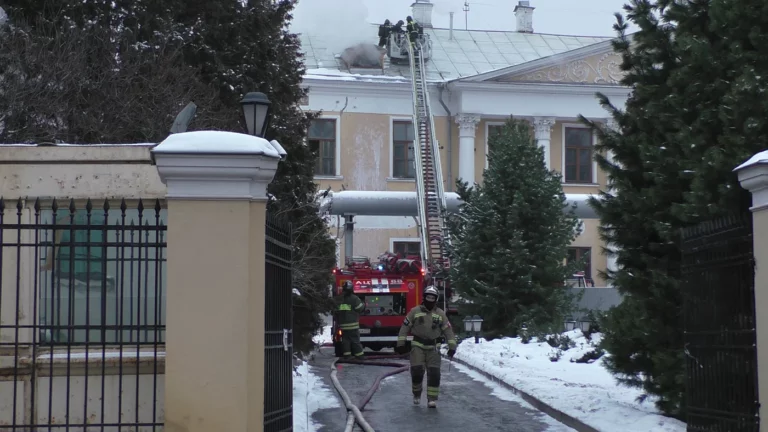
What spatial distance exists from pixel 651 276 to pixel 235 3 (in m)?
12.8

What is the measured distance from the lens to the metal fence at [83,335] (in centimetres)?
862

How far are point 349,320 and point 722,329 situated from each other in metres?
Result: 17.7

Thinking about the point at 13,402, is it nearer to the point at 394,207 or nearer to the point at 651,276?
the point at 651,276

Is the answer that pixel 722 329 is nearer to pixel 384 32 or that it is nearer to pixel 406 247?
pixel 406 247

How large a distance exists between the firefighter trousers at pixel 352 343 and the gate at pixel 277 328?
16.1 metres

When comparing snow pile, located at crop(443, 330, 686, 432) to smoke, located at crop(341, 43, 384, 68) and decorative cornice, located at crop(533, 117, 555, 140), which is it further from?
smoke, located at crop(341, 43, 384, 68)

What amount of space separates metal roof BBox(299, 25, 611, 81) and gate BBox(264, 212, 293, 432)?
3927cm

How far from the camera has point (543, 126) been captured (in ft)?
164

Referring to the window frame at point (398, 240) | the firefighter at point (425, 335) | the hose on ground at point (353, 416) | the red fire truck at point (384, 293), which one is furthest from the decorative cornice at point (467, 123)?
the firefighter at point (425, 335)

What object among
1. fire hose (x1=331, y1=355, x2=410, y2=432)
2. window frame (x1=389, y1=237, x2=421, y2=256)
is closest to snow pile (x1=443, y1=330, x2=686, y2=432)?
fire hose (x1=331, y1=355, x2=410, y2=432)

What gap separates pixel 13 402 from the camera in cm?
877

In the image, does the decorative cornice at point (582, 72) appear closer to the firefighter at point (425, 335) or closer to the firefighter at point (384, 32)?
the firefighter at point (384, 32)

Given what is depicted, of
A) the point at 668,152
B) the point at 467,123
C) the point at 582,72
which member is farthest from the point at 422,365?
the point at 582,72

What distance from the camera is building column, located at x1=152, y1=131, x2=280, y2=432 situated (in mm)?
8297
